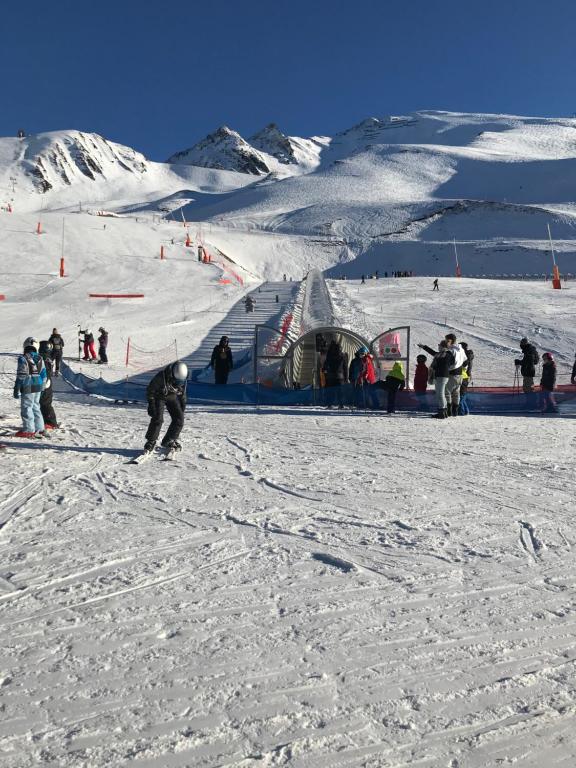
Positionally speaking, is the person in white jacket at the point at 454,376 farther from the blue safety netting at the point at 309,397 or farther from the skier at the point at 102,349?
the skier at the point at 102,349

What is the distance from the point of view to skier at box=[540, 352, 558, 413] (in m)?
13.1

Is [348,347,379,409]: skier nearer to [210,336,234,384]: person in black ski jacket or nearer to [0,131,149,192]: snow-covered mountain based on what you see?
[210,336,234,384]: person in black ski jacket

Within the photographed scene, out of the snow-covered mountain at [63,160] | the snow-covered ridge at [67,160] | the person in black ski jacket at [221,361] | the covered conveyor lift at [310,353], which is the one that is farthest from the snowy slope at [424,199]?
the snow-covered ridge at [67,160]

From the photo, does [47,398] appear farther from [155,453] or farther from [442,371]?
[442,371]

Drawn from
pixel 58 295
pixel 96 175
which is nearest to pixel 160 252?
pixel 58 295

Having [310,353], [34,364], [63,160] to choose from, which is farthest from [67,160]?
[34,364]

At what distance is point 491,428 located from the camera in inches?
444

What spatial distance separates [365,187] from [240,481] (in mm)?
118849

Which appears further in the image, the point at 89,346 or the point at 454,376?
the point at 89,346

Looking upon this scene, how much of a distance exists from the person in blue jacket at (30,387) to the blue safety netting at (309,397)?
4.54m

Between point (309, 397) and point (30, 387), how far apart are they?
643 cm

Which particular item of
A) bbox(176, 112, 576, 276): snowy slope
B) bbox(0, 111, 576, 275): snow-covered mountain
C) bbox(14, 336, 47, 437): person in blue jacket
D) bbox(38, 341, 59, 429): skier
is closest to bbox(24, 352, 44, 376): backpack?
bbox(14, 336, 47, 437): person in blue jacket

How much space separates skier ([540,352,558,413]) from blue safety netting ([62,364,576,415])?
100 mm

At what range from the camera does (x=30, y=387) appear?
9.47m
